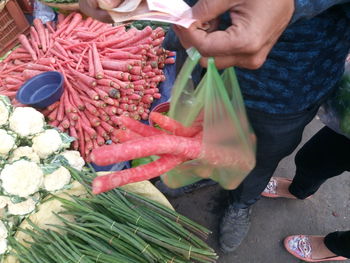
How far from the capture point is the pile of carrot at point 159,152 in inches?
39.0

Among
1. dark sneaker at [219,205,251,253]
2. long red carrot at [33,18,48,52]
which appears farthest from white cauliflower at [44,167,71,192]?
long red carrot at [33,18,48,52]

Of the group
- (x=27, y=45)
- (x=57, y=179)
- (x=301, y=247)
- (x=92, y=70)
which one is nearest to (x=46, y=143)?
(x=57, y=179)

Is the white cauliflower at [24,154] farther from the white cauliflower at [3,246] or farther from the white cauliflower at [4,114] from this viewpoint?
the white cauliflower at [3,246]

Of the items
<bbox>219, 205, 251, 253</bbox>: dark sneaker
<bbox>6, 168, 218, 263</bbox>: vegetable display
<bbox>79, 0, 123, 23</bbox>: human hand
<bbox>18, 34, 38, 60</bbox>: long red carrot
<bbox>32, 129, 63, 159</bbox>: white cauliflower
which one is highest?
<bbox>79, 0, 123, 23</bbox>: human hand

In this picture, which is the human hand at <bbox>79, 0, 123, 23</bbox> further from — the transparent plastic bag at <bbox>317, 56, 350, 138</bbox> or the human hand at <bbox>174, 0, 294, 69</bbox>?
the transparent plastic bag at <bbox>317, 56, 350, 138</bbox>

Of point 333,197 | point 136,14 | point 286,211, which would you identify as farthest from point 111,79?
point 333,197

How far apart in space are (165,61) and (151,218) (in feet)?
4.55

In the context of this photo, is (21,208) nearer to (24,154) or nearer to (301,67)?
(24,154)

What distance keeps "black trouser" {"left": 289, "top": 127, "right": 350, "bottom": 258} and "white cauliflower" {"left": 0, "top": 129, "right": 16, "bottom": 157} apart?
5.46 ft

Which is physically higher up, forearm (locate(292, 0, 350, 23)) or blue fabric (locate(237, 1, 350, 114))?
forearm (locate(292, 0, 350, 23))

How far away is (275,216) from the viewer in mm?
2166

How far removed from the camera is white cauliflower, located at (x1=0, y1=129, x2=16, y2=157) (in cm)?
155

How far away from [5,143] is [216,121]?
117 centimetres

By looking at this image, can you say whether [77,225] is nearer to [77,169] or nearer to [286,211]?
[77,169]
